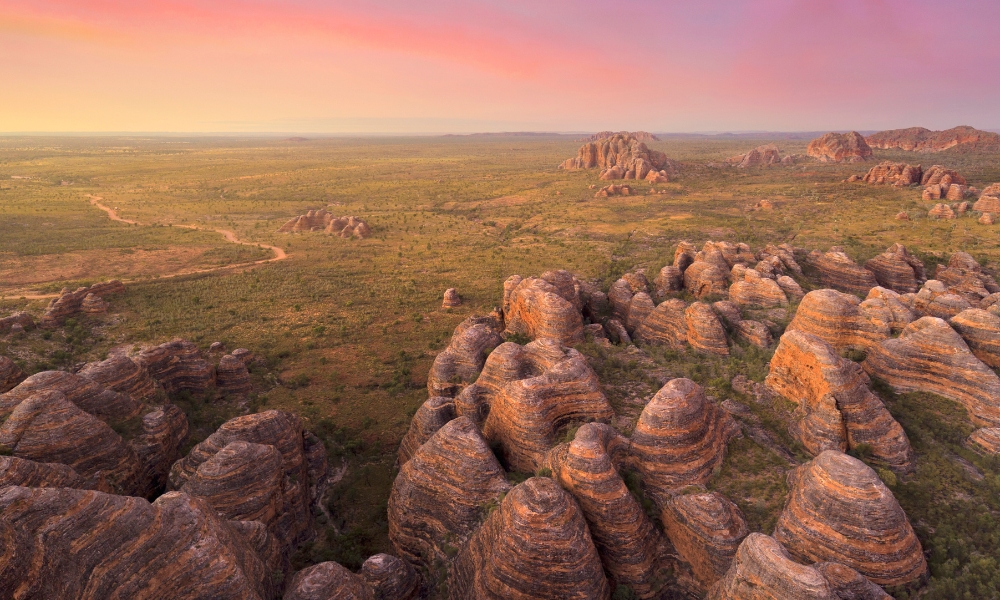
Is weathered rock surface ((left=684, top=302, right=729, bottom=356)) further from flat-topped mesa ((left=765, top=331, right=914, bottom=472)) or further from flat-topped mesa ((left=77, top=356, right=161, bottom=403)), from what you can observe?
flat-topped mesa ((left=77, top=356, right=161, bottom=403))

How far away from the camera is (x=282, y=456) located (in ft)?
77.1

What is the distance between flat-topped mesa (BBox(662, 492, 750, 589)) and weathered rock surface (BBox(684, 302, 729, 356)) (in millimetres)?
16141

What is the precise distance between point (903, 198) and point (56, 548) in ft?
422

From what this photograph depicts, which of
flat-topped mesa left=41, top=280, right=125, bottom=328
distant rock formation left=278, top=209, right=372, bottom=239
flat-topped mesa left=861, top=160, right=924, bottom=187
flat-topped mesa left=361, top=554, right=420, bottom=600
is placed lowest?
flat-topped mesa left=361, top=554, right=420, bottom=600

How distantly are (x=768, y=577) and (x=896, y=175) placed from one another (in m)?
137

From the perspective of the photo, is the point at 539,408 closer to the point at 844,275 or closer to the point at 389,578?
the point at 389,578

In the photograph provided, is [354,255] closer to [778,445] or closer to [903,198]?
[778,445]

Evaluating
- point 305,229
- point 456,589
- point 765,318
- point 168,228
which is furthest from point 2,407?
point 168,228

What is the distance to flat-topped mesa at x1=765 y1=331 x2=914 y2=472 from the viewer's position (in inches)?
848

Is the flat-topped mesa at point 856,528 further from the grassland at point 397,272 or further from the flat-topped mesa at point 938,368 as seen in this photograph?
the flat-topped mesa at point 938,368

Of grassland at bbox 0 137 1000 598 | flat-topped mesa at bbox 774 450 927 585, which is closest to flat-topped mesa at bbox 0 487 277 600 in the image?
grassland at bbox 0 137 1000 598

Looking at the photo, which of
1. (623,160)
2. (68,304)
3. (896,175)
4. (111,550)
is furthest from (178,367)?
(623,160)

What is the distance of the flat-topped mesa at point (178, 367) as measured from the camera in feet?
105

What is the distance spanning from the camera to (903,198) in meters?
93.8
